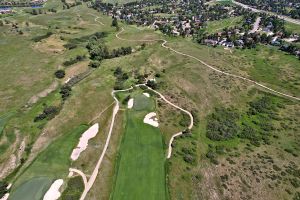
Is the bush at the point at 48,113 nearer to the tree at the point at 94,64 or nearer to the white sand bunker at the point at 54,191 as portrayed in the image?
the white sand bunker at the point at 54,191

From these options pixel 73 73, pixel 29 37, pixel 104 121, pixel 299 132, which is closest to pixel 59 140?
pixel 104 121

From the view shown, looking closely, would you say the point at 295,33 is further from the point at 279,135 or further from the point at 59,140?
the point at 59,140

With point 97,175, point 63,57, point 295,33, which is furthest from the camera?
point 295,33

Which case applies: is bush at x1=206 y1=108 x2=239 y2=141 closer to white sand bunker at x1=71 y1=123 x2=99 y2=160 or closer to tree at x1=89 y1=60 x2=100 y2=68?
white sand bunker at x1=71 y1=123 x2=99 y2=160

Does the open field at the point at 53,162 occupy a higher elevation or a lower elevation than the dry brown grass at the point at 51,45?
higher

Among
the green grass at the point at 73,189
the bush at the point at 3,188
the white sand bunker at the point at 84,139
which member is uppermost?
the white sand bunker at the point at 84,139

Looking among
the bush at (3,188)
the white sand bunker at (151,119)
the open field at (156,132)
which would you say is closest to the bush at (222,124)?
the open field at (156,132)
